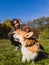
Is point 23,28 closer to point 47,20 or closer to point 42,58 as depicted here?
point 42,58

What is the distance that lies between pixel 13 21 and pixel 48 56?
217cm

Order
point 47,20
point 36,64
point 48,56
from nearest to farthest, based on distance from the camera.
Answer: point 36,64 → point 48,56 → point 47,20

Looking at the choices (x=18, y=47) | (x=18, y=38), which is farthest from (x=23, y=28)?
(x=18, y=47)

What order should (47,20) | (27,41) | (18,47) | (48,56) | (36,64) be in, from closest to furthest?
(36,64) < (27,41) < (48,56) < (18,47) < (47,20)

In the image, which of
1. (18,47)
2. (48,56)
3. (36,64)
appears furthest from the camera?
(18,47)

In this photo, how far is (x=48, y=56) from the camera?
1005cm

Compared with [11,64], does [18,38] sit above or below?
above

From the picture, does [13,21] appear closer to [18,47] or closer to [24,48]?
[24,48]

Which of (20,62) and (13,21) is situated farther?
(13,21)

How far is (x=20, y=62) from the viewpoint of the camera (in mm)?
9453

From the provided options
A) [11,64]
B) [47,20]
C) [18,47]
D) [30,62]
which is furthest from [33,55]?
[47,20]

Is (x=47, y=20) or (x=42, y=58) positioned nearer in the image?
(x=42, y=58)

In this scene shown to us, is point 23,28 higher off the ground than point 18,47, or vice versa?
point 23,28

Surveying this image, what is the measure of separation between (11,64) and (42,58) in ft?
4.43
